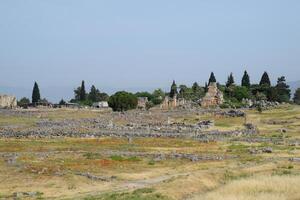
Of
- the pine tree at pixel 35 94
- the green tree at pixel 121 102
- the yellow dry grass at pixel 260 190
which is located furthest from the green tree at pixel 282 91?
the yellow dry grass at pixel 260 190

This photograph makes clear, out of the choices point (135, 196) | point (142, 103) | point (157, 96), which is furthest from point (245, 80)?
point (135, 196)

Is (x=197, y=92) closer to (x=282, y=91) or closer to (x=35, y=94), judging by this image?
(x=282, y=91)

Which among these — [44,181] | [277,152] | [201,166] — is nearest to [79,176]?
[44,181]

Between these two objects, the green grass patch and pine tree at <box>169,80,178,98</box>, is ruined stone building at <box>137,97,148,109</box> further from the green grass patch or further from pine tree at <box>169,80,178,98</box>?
the green grass patch

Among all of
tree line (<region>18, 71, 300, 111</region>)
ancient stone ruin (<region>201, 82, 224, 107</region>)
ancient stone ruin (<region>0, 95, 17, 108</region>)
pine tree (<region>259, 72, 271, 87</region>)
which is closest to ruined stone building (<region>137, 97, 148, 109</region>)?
tree line (<region>18, 71, 300, 111</region>)

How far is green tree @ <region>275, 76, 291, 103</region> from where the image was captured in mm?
151387

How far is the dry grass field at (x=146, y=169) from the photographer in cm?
2970

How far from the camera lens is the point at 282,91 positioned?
156875mm

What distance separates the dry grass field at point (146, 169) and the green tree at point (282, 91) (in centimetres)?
8320

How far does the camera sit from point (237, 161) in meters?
45.0

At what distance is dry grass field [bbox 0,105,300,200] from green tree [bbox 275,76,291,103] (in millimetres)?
83199

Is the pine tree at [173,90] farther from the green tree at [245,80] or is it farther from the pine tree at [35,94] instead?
the pine tree at [35,94]

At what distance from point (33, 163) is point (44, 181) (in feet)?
26.9

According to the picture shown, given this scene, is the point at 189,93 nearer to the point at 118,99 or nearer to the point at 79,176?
the point at 118,99
